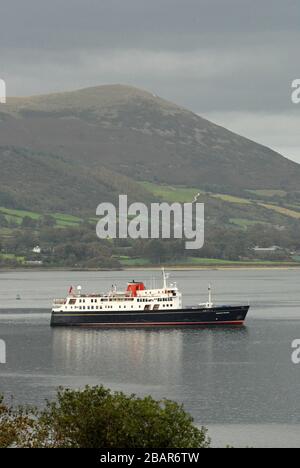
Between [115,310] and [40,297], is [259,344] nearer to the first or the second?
[115,310]

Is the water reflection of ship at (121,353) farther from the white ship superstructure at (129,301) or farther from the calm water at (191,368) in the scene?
the white ship superstructure at (129,301)

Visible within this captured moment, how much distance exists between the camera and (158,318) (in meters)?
119

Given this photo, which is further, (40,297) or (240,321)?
(40,297)

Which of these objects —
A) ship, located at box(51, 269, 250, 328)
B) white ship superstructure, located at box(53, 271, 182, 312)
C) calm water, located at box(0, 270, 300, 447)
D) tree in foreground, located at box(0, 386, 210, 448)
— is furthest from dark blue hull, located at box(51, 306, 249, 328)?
tree in foreground, located at box(0, 386, 210, 448)

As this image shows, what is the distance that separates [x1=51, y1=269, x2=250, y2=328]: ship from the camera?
118625 mm

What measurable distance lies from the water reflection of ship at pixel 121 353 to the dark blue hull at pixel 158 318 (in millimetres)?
2692

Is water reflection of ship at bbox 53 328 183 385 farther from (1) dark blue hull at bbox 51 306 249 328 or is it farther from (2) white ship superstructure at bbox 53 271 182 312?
(2) white ship superstructure at bbox 53 271 182 312

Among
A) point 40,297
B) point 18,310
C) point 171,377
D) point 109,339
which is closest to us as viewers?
point 171,377

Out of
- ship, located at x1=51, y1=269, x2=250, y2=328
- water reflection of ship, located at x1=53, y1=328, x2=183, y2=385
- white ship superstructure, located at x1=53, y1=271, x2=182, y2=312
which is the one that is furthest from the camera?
white ship superstructure, located at x1=53, y1=271, x2=182, y2=312

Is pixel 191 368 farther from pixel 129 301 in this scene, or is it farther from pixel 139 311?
pixel 129 301

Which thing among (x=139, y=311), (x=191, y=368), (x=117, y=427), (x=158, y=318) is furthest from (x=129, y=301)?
(x=117, y=427)

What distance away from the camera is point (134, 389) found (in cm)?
7456
